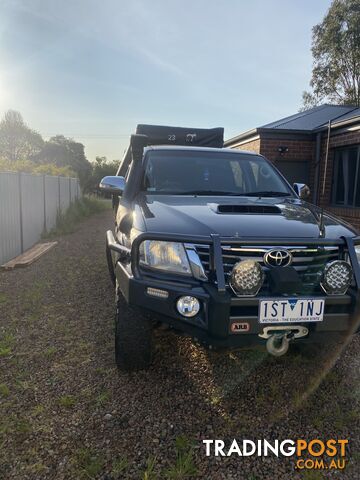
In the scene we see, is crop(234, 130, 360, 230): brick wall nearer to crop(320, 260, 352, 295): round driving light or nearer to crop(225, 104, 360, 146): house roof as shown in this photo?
crop(225, 104, 360, 146): house roof

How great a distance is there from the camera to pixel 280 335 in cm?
229

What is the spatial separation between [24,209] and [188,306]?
7.00 metres

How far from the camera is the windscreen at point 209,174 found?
3.51 metres

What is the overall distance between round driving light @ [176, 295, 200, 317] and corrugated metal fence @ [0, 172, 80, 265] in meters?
5.52

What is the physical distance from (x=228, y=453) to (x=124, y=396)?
2.68 feet

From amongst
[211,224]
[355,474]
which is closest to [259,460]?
[355,474]

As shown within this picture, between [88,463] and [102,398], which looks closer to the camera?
[88,463]

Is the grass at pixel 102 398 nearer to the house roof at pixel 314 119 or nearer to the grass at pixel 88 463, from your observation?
the grass at pixel 88 463

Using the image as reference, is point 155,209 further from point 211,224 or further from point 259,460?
point 259,460

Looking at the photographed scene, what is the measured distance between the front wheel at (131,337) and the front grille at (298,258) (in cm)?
60

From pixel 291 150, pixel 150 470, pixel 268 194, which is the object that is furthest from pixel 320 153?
pixel 150 470

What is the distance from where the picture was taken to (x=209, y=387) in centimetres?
272

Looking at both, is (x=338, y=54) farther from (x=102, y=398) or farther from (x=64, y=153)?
(x=64, y=153)

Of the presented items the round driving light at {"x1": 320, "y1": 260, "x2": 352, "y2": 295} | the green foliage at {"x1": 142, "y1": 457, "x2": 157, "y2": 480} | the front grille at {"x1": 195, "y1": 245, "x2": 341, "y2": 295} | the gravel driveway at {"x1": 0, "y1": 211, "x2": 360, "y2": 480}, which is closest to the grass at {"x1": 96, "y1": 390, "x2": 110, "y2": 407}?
the gravel driveway at {"x1": 0, "y1": 211, "x2": 360, "y2": 480}
